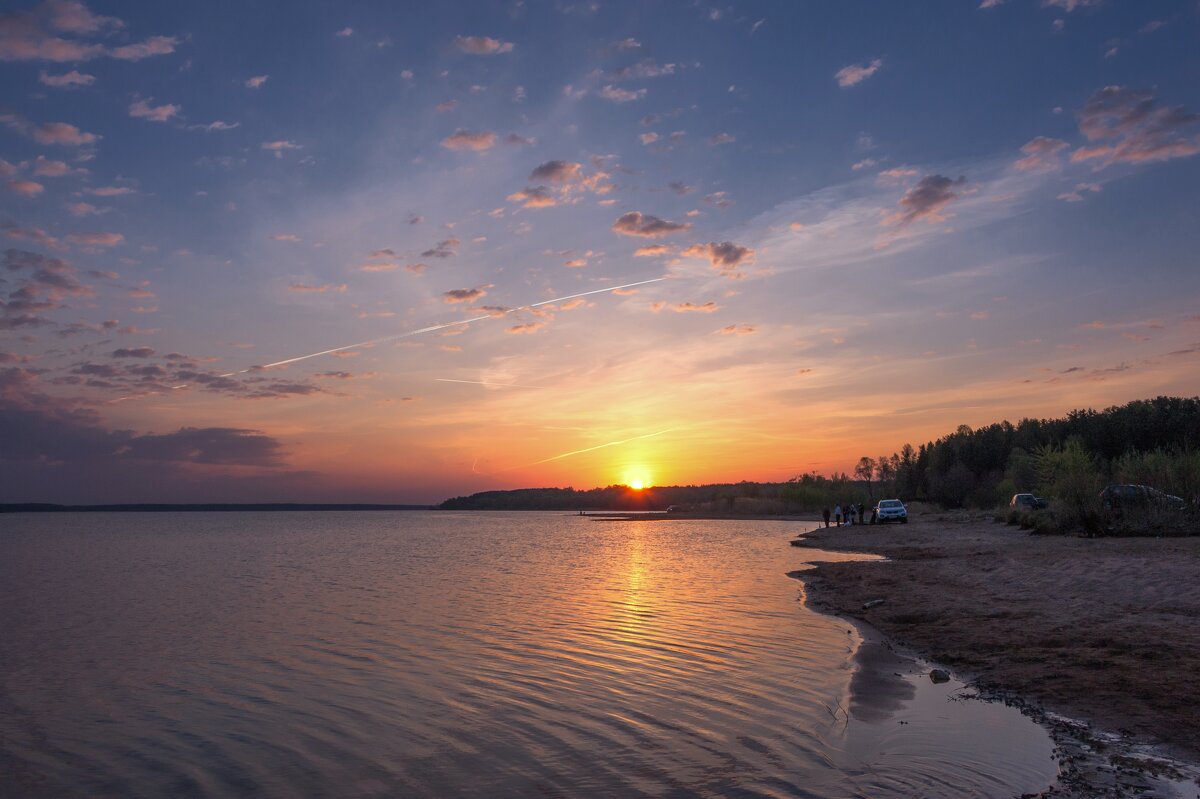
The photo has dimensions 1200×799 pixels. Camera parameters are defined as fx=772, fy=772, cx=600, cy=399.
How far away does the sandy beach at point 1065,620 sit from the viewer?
9477 mm

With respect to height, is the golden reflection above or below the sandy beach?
below

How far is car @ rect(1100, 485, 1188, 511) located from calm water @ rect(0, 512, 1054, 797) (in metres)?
20.6

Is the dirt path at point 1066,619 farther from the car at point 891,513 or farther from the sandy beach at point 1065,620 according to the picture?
the car at point 891,513

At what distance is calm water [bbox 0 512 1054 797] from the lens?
801 centimetres

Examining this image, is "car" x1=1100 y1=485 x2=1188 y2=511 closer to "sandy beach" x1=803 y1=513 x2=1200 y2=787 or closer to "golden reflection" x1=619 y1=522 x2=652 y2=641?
"sandy beach" x1=803 y1=513 x2=1200 y2=787

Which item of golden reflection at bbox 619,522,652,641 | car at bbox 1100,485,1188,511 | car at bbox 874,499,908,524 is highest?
car at bbox 1100,485,1188,511

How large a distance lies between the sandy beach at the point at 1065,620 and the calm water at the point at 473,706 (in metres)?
1.12

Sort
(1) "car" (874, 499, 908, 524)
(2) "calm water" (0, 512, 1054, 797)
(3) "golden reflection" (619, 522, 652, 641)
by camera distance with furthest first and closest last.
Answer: (1) "car" (874, 499, 908, 524)
(3) "golden reflection" (619, 522, 652, 641)
(2) "calm water" (0, 512, 1054, 797)

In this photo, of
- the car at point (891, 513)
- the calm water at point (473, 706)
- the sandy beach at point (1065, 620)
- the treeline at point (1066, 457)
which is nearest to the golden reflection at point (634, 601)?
the calm water at point (473, 706)

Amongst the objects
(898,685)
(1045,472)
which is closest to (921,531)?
(1045,472)

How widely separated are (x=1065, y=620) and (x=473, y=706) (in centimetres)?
1119

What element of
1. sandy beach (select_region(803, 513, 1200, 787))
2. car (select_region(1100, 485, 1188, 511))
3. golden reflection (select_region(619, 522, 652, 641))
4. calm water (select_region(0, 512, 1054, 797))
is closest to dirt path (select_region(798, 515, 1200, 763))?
sandy beach (select_region(803, 513, 1200, 787))

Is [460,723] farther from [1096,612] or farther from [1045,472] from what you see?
[1045,472]

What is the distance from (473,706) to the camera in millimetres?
10867
